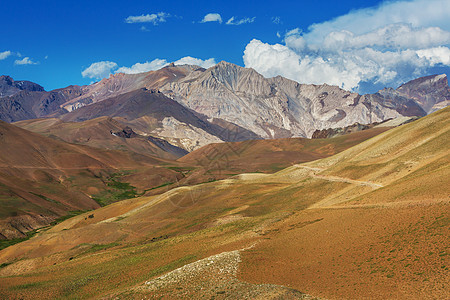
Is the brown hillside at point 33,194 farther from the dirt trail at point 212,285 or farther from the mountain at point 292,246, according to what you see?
the dirt trail at point 212,285

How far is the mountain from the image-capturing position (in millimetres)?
29625

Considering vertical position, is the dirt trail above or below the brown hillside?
below

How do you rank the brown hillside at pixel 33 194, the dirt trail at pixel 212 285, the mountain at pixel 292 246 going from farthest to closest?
the brown hillside at pixel 33 194, the mountain at pixel 292 246, the dirt trail at pixel 212 285

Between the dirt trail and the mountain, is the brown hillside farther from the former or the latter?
the dirt trail

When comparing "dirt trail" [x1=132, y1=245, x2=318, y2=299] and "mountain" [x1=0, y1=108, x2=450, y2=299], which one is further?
"mountain" [x1=0, y1=108, x2=450, y2=299]

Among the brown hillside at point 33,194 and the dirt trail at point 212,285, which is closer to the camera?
the dirt trail at point 212,285

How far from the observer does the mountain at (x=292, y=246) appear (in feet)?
97.2

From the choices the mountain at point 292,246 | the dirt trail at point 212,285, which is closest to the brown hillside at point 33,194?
the mountain at point 292,246

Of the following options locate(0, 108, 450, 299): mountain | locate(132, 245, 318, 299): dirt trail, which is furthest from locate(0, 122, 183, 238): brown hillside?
locate(132, 245, 318, 299): dirt trail

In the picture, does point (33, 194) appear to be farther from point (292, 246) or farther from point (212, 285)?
point (212, 285)

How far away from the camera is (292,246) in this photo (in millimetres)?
40562

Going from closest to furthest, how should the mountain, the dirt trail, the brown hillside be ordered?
the dirt trail → the mountain → the brown hillside

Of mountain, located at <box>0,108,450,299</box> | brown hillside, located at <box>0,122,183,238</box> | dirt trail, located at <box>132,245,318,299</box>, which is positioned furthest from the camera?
brown hillside, located at <box>0,122,183,238</box>

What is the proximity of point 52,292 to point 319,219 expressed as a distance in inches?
1318
